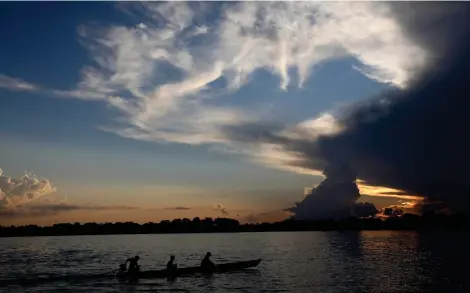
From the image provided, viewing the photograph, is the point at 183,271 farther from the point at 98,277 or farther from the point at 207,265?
the point at 98,277

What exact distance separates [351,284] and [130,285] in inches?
1024

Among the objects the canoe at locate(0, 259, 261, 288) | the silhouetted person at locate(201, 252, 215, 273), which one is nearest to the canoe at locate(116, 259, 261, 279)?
the canoe at locate(0, 259, 261, 288)

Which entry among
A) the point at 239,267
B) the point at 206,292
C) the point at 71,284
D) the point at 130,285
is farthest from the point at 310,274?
the point at 71,284

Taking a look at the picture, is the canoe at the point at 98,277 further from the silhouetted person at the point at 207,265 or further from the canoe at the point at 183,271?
the silhouetted person at the point at 207,265

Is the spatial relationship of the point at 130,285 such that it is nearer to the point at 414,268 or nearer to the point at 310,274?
the point at 310,274

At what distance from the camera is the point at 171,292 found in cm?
4859

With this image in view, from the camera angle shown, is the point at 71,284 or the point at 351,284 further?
the point at 351,284

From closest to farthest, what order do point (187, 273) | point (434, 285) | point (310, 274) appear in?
1. point (434, 285)
2. point (187, 273)
3. point (310, 274)

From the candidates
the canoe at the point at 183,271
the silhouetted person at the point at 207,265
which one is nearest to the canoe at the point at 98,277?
the canoe at the point at 183,271

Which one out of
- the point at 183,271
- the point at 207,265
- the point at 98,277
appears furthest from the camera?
the point at 207,265

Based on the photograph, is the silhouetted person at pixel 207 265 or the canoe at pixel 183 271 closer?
the canoe at pixel 183 271

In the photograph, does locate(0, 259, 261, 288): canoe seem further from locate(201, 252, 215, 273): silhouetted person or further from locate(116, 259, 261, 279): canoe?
locate(201, 252, 215, 273): silhouetted person

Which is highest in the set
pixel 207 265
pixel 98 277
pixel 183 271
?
pixel 207 265

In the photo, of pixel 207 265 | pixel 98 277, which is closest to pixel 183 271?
pixel 207 265
